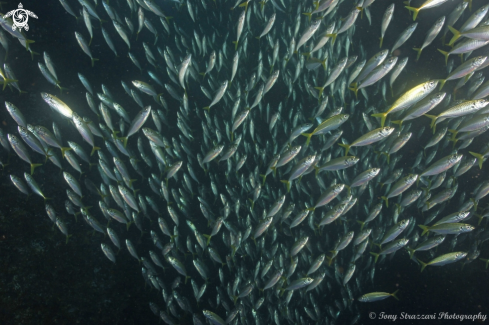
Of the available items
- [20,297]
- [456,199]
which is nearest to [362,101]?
[456,199]

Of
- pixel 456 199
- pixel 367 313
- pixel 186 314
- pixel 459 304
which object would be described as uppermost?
pixel 186 314

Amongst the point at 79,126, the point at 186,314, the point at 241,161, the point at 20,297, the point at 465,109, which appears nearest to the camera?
the point at 465,109

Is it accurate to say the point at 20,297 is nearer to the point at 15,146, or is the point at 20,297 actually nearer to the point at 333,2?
the point at 15,146

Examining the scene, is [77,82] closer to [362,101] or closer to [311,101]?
[311,101]

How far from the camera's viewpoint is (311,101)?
6.38m

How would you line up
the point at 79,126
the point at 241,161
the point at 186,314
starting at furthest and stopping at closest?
the point at 186,314 → the point at 241,161 → the point at 79,126

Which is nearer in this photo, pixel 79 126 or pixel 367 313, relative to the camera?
pixel 79 126

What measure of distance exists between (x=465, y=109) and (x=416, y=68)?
382 cm

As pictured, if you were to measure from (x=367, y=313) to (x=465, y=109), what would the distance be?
17.5 feet

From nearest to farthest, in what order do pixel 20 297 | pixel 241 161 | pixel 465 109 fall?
1. pixel 465 109
2. pixel 241 161
3. pixel 20 297

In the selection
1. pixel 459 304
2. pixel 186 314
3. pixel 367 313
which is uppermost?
pixel 186 314

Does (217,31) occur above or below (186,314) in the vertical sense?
above

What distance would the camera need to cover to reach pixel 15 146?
3783mm

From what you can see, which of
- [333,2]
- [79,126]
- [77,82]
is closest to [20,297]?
[79,126]
